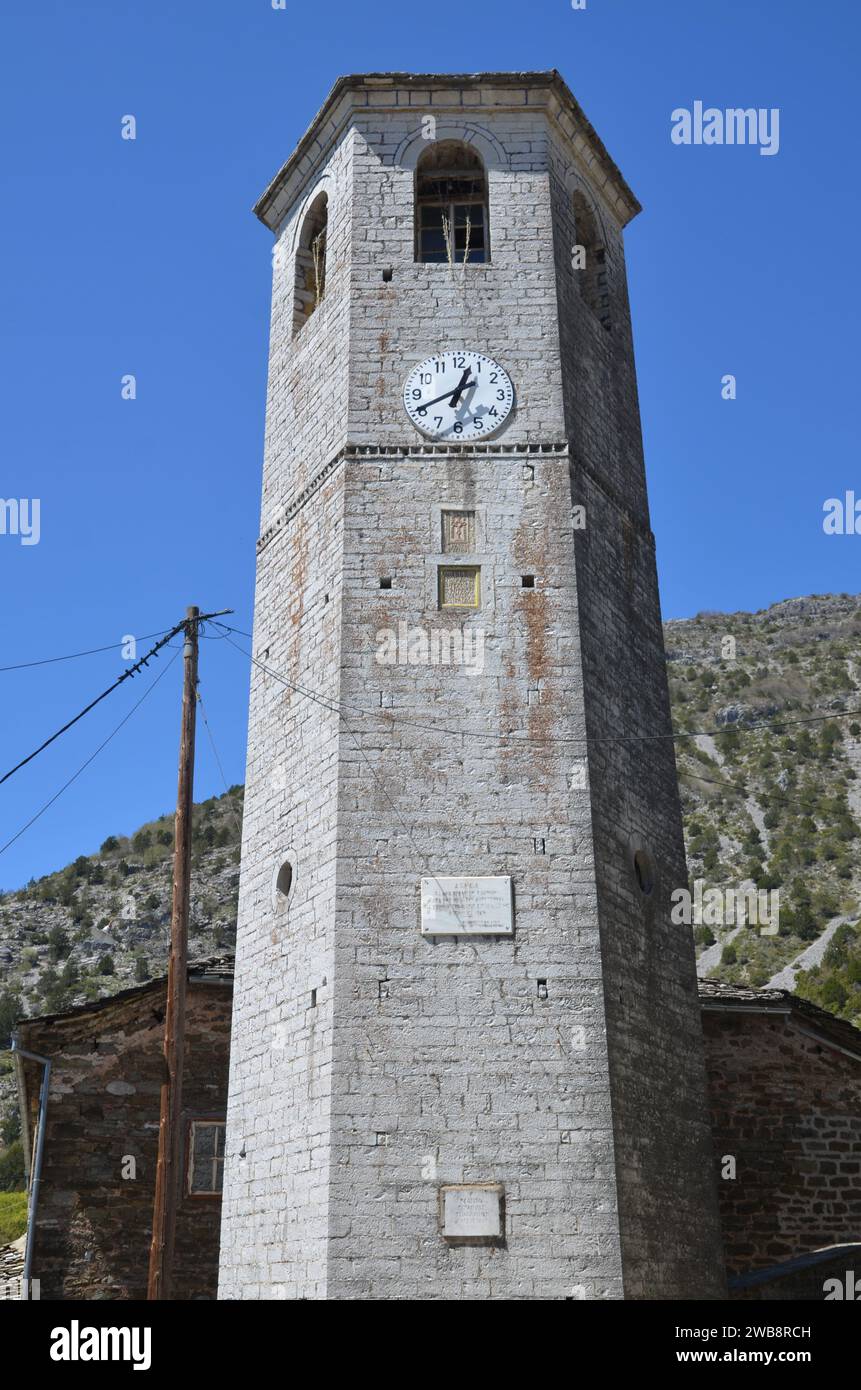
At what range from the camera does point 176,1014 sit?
11.3 meters

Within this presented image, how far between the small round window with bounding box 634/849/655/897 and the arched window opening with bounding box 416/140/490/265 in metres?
7.16

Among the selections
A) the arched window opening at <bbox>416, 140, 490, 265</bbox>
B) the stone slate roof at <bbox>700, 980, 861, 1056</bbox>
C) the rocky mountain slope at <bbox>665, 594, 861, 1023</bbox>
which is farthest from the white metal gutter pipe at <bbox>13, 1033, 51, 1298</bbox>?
the rocky mountain slope at <bbox>665, 594, 861, 1023</bbox>

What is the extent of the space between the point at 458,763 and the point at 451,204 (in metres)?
7.19

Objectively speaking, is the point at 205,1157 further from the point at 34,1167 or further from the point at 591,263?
the point at 591,263

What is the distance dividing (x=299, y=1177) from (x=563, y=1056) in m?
2.57

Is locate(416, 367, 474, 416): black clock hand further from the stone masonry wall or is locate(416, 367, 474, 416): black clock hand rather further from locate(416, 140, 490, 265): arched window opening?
the stone masonry wall

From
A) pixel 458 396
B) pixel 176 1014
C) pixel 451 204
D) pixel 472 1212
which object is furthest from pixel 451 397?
pixel 472 1212

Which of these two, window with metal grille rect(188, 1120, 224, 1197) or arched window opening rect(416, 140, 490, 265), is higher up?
arched window opening rect(416, 140, 490, 265)

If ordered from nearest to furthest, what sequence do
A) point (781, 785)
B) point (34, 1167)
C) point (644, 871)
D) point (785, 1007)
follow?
point (644, 871) < point (34, 1167) < point (785, 1007) < point (781, 785)

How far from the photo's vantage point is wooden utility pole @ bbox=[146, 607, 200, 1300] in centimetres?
1058

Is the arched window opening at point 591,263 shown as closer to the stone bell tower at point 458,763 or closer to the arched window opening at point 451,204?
the stone bell tower at point 458,763

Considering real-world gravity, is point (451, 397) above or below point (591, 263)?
below

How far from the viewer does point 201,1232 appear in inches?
607
